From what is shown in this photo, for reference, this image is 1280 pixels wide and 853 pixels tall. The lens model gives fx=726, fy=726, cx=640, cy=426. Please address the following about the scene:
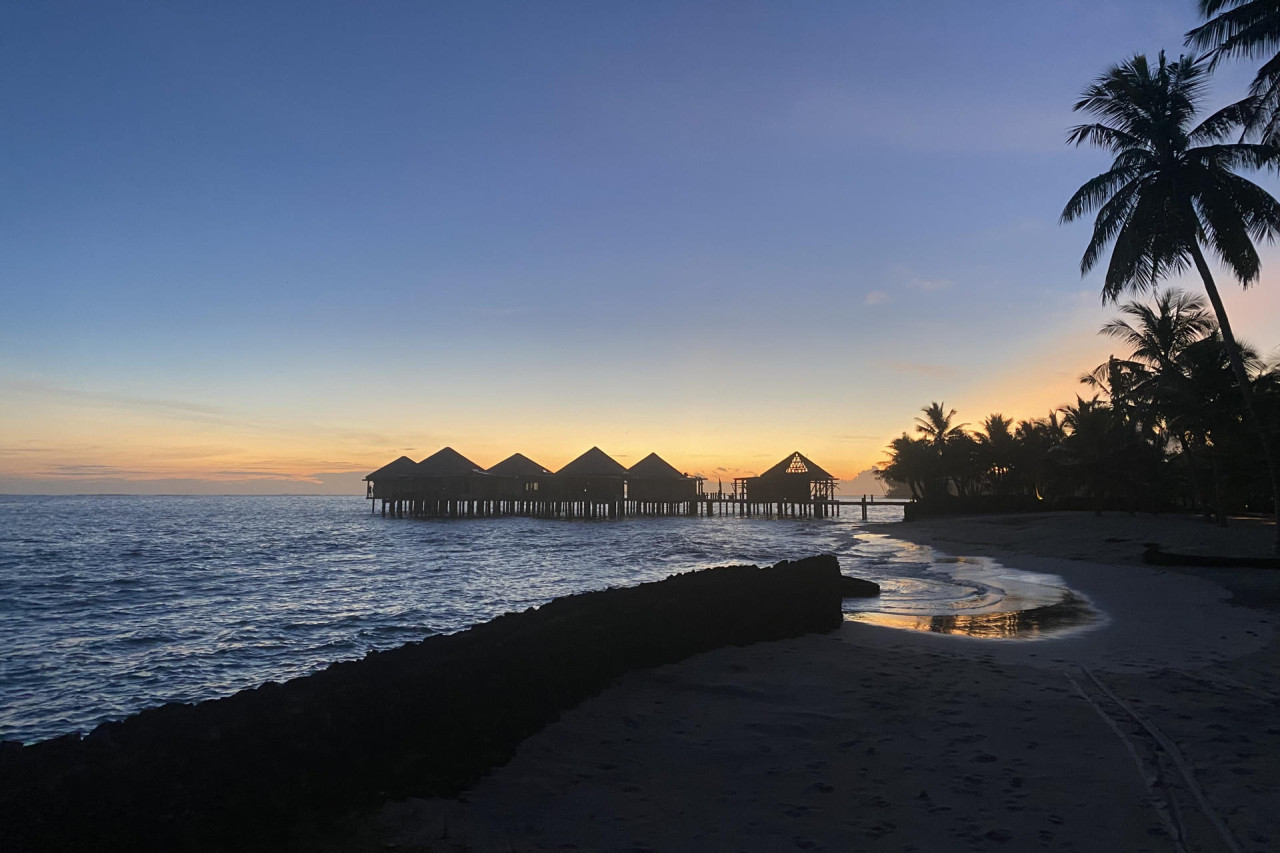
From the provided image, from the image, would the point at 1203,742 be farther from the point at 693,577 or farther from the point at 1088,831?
the point at 693,577

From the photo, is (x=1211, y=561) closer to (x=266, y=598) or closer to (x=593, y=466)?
(x=266, y=598)

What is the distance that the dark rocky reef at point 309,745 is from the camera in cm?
303

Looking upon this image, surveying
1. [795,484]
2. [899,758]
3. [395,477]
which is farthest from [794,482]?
[899,758]

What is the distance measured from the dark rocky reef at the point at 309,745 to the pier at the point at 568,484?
5345 cm

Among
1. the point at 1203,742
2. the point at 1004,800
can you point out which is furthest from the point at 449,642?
the point at 1203,742

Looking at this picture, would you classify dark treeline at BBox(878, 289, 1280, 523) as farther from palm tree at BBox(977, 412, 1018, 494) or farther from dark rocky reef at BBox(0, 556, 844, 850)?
dark rocky reef at BBox(0, 556, 844, 850)

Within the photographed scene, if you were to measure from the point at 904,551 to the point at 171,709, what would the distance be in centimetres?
2603

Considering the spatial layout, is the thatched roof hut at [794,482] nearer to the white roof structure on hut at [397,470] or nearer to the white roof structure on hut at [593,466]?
the white roof structure on hut at [593,466]

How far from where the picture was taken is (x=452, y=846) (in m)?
3.46

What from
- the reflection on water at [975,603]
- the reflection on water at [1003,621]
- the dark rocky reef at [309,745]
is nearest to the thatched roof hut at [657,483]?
the reflection on water at [975,603]

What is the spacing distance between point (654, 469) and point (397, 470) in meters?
22.5

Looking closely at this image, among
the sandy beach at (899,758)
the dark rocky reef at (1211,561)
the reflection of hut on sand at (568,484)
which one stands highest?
the reflection of hut on sand at (568,484)

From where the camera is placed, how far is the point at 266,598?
729 inches

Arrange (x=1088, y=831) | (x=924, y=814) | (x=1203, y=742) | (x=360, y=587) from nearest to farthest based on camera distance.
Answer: (x=1088, y=831)
(x=924, y=814)
(x=1203, y=742)
(x=360, y=587)
